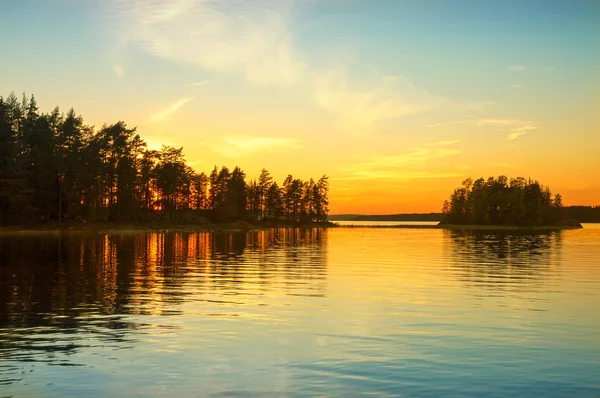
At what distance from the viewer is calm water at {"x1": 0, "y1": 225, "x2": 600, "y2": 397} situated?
14.9 meters

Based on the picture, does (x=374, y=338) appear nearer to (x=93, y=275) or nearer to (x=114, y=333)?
(x=114, y=333)

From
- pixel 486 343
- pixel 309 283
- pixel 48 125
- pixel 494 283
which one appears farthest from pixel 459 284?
pixel 48 125

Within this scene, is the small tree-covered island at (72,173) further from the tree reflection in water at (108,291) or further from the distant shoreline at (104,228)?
the tree reflection in water at (108,291)

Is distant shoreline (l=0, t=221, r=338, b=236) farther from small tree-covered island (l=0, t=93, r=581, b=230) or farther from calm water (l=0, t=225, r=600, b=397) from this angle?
calm water (l=0, t=225, r=600, b=397)

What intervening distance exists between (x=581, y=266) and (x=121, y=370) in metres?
51.4

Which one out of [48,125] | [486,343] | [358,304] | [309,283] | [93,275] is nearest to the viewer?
[486,343]

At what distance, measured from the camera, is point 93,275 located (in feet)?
135

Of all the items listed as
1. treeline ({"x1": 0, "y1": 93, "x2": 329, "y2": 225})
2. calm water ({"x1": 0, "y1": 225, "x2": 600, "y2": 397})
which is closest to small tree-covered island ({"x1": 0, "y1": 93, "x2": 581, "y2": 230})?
treeline ({"x1": 0, "y1": 93, "x2": 329, "y2": 225})

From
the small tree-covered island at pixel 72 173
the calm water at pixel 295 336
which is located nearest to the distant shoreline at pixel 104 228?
the small tree-covered island at pixel 72 173

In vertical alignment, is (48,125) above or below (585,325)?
above

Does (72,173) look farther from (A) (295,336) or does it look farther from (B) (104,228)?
(A) (295,336)

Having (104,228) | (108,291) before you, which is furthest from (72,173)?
(108,291)

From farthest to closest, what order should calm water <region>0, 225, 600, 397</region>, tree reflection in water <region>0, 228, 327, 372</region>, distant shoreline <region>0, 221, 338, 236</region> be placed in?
distant shoreline <region>0, 221, 338, 236</region>
tree reflection in water <region>0, 228, 327, 372</region>
calm water <region>0, 225, 600, 397</region>

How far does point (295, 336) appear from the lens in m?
21.0
